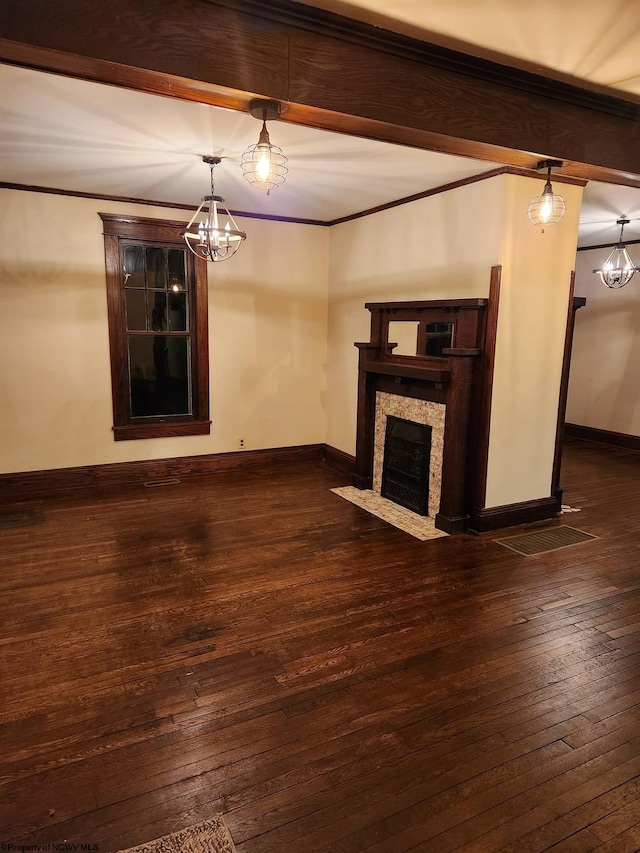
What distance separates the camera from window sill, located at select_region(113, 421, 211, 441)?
18.2 feet

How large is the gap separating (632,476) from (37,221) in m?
6.85

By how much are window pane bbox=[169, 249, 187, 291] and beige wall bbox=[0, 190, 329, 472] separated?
294 millimetres

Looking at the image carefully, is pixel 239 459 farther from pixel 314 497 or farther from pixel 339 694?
pixel 339 694

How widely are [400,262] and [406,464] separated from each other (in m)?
1.93

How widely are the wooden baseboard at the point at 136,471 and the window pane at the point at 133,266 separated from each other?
1.88 m

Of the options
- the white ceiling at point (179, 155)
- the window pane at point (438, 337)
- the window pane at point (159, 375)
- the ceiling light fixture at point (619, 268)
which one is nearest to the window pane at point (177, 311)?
the window pane at point (159, 375)

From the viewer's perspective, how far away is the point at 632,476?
617 centimetres

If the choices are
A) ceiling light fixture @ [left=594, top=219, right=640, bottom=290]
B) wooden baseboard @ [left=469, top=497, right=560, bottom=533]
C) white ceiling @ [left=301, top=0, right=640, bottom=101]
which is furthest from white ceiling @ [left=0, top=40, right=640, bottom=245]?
wooden baseboard @ [left=469, top=497, right=560, bottom=533]

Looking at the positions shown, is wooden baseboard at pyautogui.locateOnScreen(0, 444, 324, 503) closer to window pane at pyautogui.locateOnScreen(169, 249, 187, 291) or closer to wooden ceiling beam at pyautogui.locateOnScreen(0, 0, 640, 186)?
window pane at pyautogui.locateOnScreen(169, 249, 187, 291)

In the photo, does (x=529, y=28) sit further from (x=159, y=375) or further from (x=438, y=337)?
(x=159, y=375)

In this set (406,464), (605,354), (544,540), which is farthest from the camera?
(605,354)

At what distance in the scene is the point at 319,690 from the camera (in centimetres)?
246

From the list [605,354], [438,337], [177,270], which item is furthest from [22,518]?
[605,354]

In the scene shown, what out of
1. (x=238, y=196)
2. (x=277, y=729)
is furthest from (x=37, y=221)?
(x=277, y=729)
